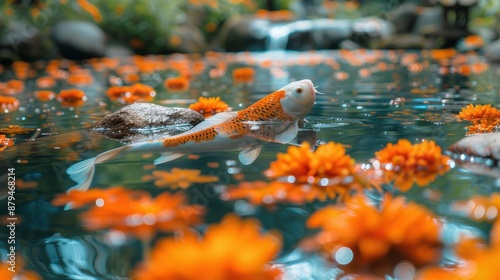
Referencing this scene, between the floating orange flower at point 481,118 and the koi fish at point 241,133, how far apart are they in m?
0.72

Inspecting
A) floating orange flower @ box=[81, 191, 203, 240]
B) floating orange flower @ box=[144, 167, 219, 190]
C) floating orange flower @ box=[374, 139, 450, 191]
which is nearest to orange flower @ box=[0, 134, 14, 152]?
floating orange flower @ box=[144, 167, 219, 190]

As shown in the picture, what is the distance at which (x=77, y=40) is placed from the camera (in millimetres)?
12016

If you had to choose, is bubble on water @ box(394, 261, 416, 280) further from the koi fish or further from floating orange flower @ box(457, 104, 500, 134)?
floating orange flower @ box(457, 104, 500, 134)

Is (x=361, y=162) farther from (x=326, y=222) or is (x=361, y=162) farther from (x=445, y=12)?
(x=445, y=12)

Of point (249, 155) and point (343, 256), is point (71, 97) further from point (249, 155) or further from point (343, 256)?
point (343, 256)

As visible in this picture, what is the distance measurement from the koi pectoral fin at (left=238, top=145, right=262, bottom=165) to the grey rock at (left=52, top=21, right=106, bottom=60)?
34.8 feet

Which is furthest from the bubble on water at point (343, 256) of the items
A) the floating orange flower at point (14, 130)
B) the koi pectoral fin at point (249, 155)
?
the floating orange flower at point (14, 130)

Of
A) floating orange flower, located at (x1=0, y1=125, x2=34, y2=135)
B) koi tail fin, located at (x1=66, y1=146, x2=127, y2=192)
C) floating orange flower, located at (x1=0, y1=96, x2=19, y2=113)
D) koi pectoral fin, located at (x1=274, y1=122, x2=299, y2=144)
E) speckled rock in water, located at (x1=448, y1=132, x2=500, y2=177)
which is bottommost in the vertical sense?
floating orange flower, located at (x1=0, y1=96, x2=19, y2=113)

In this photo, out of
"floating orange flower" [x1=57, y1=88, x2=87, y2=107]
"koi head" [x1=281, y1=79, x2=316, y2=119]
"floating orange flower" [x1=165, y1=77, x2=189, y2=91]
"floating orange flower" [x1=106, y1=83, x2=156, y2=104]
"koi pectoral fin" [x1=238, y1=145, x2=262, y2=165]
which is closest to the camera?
"koi pectoral fin" [x1=238, y1=145, x2=262, y2=165]

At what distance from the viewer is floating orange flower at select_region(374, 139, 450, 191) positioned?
67.1 inches

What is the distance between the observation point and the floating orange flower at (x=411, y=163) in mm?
1703

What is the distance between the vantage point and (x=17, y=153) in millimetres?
2361

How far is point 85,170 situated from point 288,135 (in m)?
0.87

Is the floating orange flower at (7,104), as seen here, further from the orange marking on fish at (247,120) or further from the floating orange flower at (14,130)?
the orange marking on fish at (247,120)
